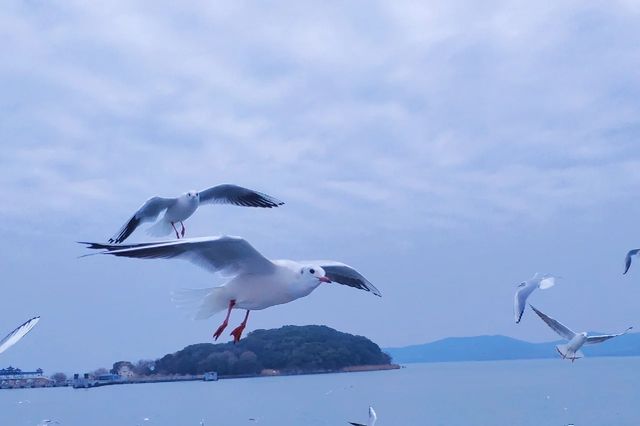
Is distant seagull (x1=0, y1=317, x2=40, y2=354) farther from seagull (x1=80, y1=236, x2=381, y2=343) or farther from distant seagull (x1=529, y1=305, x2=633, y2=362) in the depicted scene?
distant seagull (x1=529, y1=305, x2=633, y2=362)

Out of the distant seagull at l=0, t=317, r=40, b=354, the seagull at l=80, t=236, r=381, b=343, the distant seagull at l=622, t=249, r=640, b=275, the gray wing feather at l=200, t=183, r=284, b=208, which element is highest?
the gray wing feather at l=200, t=183, r=284, b=208

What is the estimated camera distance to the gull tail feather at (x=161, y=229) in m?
9.59

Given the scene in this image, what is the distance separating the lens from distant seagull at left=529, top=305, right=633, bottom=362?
11.0 metres

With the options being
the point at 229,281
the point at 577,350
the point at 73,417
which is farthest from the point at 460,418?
the point at 229,281

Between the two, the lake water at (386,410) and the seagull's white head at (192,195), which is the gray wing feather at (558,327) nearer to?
the seagull's white head at (192,195)

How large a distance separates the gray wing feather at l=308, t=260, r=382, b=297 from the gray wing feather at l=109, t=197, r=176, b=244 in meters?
2.37

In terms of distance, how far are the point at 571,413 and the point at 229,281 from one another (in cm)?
5064

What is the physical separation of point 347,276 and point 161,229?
94.7 inches

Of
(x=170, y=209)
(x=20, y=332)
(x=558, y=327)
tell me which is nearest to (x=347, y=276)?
(x=170, y=209)

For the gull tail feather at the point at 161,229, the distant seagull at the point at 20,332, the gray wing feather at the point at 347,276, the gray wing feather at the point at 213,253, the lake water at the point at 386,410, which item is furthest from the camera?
the lake water at the point at 386,410

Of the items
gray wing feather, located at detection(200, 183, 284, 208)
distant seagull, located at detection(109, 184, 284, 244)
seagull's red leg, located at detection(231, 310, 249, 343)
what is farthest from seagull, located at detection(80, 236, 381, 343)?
gray wing feather, located at detection(200, 183, 284, 208)

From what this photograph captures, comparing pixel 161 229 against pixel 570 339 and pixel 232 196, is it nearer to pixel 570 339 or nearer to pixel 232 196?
pixel 232 196

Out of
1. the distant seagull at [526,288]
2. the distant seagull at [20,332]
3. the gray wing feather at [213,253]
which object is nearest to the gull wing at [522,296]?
the distant seagull at [526,288]

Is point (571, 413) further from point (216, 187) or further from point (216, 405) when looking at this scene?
point (216, 187)
